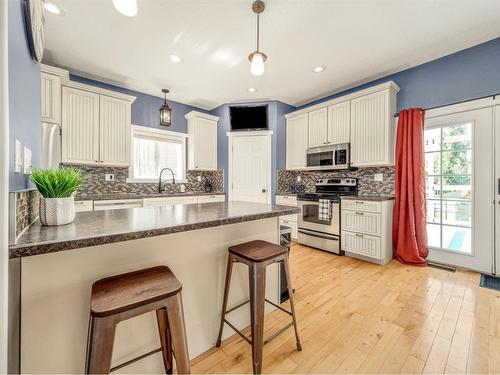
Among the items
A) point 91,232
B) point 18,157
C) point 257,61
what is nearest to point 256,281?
point 91,232

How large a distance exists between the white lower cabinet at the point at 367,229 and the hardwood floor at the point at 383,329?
0.42 meters

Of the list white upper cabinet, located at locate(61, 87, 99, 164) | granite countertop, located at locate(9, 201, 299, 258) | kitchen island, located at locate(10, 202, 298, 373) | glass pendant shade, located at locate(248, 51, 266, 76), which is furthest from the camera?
white upper cabinet, located at locate(61, 87, 99, 164)

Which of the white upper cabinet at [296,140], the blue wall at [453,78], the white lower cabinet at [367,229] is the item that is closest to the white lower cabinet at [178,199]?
the white upper cabinet at [296,140]

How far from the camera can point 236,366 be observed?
4.34ft

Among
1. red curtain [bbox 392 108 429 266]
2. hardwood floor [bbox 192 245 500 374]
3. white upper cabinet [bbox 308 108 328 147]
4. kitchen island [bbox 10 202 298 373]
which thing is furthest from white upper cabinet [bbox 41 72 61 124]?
red curtain [bbox 392 108 429 266]

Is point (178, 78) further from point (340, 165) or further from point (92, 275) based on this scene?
point (92, 275)

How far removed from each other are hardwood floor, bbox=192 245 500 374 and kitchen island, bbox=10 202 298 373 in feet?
1.19

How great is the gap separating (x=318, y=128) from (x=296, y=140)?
49 centimetres

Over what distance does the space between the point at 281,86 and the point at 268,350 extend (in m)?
3.63

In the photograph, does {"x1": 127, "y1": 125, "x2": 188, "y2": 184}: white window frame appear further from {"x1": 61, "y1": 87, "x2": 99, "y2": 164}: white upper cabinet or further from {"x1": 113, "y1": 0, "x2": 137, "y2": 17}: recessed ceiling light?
{"x1": 113, "y1": 0, "x2": 137, "y2": 17}: recessed ceiling light

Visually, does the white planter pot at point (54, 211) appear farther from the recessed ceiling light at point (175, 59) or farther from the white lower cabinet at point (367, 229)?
the white lower cabinet at point (367, 229)

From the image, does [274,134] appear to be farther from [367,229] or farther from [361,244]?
[361,244]

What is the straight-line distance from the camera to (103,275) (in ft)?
3.35

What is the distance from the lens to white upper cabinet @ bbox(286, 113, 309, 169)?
4090 mm
